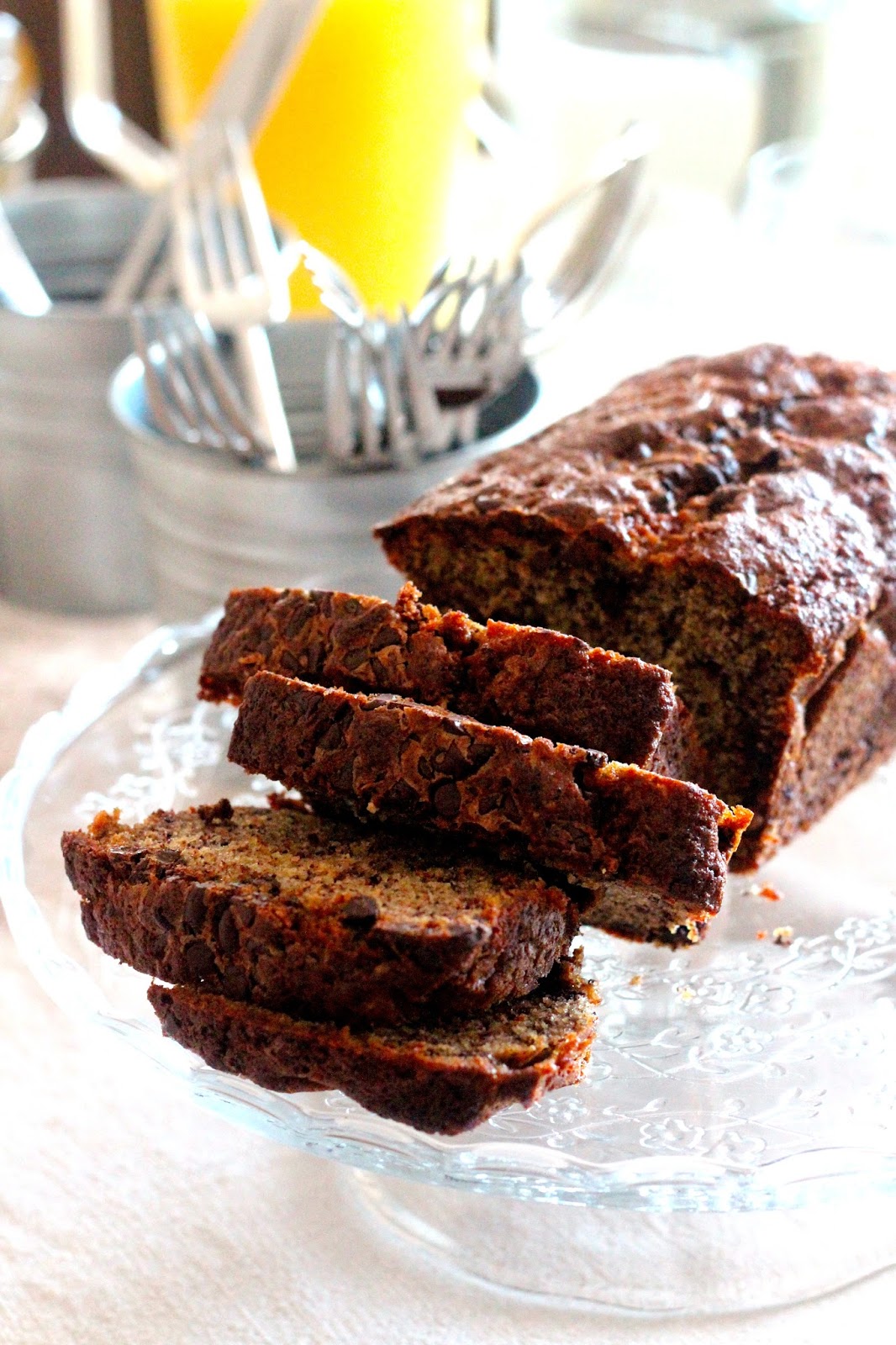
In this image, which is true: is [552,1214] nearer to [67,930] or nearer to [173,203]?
[67,930]

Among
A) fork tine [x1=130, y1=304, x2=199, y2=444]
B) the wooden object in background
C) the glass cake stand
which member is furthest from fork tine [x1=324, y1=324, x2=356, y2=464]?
the wooden object in background

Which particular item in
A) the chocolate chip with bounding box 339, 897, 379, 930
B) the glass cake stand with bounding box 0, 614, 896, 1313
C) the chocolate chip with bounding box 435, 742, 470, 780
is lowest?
the glass cake stand with bounding box 0, 614, 896, 1313

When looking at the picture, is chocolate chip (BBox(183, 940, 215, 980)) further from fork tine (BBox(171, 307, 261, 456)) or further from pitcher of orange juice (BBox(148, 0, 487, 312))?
pitcher of orange juice (BBox(148, 0, 487, 312))

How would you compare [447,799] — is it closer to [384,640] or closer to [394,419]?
[384,640]

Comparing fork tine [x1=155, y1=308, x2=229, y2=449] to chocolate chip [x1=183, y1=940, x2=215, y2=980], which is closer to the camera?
chocolate chip [x1=183, y1=940, x2=215, y2=980]

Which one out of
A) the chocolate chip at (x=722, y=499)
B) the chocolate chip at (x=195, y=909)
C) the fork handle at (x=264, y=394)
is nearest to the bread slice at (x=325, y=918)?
the chocolate chip at (x=195, y=909)

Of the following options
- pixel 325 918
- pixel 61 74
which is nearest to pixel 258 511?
pixel 325 918
